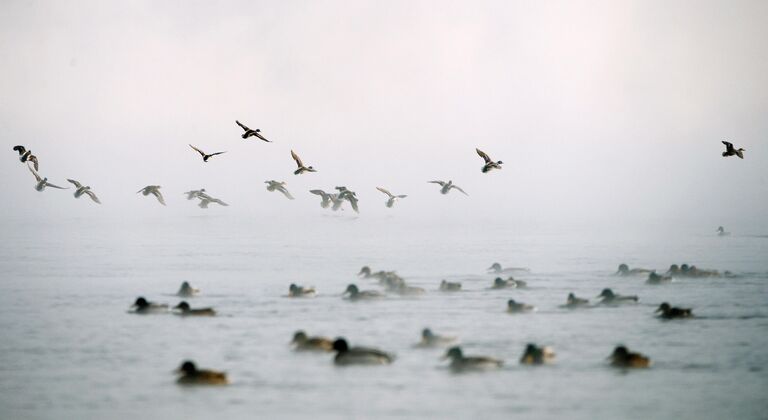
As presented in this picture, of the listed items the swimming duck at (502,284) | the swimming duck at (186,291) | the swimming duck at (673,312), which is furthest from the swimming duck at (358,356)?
the swimming duck at (502,284)

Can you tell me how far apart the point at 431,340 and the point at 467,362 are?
2878 mm

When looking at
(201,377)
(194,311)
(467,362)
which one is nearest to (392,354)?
(467,362)

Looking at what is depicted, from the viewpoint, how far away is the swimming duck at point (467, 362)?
2453 centimetres

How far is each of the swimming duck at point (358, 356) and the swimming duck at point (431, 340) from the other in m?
1.80

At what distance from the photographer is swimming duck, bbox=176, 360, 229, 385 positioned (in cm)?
2352

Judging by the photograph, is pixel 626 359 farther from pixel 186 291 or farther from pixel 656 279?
pixel 656 279

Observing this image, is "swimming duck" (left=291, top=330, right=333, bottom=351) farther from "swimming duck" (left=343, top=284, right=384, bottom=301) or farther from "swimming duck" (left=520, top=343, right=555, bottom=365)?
"swimming duck" (left=343, top=284, right=384, bottom=301)

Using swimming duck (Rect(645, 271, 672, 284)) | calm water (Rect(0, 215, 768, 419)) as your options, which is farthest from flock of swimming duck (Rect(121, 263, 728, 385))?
swimming duck (Rect(645, 271, 672, 284))

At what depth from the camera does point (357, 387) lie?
23.4m

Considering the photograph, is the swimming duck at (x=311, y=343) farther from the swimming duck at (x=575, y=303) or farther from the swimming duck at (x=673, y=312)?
the swimming duck at (x=673, y=312)

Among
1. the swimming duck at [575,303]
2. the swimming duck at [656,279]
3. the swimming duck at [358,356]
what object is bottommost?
the swimming duck at [358,356]

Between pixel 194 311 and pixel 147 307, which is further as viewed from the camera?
pixel 147 307

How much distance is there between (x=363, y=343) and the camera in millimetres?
28234

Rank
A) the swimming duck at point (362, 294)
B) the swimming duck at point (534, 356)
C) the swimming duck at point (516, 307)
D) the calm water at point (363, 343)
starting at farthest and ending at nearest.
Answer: the swimming duck at point (362, 294) → the swimming duck at point (516, 307) → the swimming duck at point (534, 356) → the calm water at point (363, 343)
